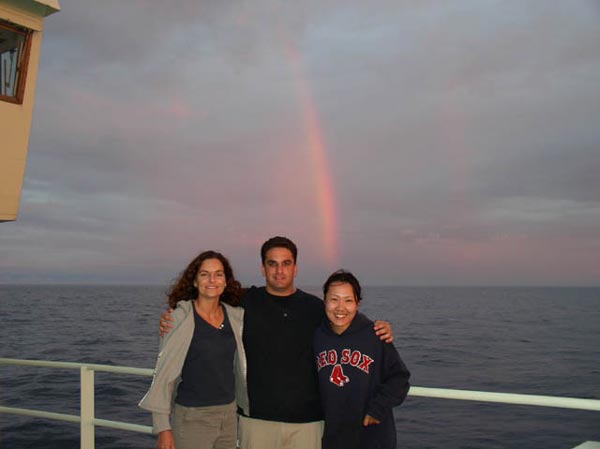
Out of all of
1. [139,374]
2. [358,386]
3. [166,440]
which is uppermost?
[358,386]

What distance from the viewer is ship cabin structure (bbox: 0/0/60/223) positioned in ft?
24.3

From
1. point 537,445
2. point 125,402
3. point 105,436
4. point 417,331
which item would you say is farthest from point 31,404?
point 417,331

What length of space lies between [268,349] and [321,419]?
60cm

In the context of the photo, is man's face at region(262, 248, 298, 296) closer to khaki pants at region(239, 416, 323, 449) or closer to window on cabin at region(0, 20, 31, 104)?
khaki pants at region(239, 416, 323, 449)

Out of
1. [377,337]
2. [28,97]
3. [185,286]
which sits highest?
[28,97]

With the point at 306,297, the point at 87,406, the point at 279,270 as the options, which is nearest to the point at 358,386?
the point at 306,297

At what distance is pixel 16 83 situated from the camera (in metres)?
7.89

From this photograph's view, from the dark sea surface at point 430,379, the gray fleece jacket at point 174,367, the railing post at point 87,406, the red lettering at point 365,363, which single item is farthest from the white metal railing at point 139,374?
the dark sea surface at point 430,379

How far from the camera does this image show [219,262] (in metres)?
3.67

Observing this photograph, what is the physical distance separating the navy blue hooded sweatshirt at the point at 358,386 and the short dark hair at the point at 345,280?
9.7 inches

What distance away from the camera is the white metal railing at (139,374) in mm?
3201

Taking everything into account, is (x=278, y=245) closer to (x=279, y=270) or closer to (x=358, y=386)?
(x=279, y=270)

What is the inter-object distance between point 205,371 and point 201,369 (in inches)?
1.1

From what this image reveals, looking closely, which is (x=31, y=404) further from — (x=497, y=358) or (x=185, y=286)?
(x=497, y=358)
